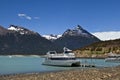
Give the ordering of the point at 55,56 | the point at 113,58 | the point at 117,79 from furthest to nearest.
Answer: the point at 113,58, the point at 55,56, the point at 117,79

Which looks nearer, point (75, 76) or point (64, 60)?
point (75, 76)

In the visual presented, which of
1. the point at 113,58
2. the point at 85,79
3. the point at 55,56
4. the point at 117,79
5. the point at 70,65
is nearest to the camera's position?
the point at 117,79

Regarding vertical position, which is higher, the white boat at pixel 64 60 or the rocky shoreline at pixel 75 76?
the white boat at pixel 64 60

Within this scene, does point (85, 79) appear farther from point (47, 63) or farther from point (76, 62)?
point (47, 63)

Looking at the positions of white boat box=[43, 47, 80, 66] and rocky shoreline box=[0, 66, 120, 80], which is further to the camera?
white boat box=[43, 47, 80, 66]

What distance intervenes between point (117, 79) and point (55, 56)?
74526mm

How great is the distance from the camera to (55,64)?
103125 mm

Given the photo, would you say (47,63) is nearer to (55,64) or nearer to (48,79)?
(55,64)

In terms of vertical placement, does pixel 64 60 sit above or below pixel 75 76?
above

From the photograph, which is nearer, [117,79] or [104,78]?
[117,79]

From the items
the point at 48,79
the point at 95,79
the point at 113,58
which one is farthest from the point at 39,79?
the point at 113,58

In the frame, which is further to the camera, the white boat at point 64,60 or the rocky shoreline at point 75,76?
the white boat at point 64,60

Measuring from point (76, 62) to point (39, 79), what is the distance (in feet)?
215

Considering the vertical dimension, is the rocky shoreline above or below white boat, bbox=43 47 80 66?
below
